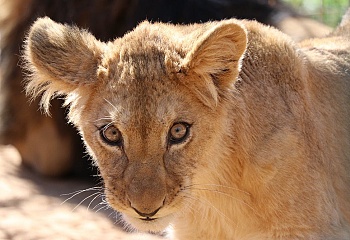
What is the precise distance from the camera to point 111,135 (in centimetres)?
256

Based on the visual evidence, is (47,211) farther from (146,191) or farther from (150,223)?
(146,191)

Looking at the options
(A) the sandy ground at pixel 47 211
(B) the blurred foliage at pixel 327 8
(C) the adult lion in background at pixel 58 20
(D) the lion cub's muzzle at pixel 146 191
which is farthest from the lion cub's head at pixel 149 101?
(B) the blurred foliage at pixel 327 8

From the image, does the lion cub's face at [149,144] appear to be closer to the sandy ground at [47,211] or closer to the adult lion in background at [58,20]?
the sandy ground at [47,211]

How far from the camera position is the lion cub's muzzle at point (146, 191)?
244 centimetres

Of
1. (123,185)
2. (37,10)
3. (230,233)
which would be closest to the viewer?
(123,185)

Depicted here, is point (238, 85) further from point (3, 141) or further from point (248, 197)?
point (3, 141)

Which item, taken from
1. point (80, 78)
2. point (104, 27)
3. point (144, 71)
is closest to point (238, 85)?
point (144, 71)

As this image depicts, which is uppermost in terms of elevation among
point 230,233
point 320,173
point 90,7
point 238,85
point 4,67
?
point 90,7

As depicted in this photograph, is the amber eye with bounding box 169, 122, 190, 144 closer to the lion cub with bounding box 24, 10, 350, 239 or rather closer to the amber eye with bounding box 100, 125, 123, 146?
the lion cub with bounding box 24, 10, 350, 239

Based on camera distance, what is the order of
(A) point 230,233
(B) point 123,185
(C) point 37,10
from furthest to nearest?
(C) point 37,10 < (A) point 230,233 < (B) point 123,185

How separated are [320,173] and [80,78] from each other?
3.17ft

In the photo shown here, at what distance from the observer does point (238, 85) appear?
2.78 m

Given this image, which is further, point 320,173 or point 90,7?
point 90,7

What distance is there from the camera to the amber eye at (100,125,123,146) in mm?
2541
